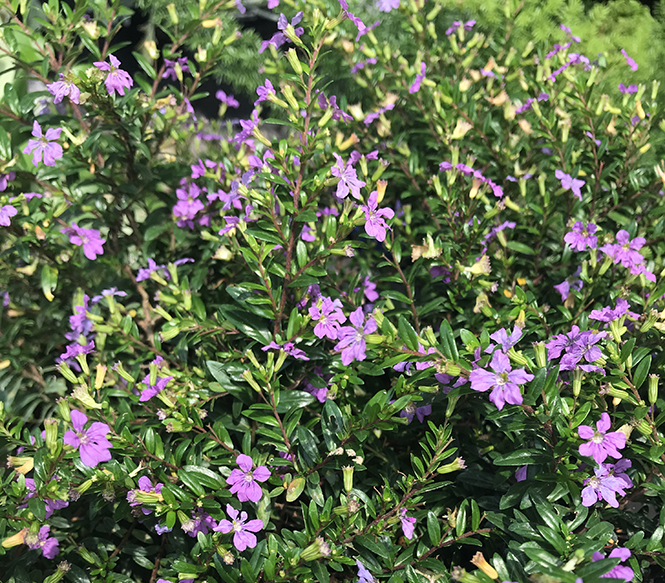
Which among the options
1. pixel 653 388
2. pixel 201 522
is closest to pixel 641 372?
pixel 653 388

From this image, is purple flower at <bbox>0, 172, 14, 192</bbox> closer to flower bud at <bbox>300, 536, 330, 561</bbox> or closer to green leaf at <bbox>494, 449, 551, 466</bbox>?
flower bud at <bbox>300, 536, 330, 561</bbox>

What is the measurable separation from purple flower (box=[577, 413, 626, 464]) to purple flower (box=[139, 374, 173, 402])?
0.93 meters

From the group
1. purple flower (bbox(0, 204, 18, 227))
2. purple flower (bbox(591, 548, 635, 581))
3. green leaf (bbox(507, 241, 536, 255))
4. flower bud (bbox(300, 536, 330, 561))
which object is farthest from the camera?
green leaf (bbox(507, 241, 536, 255))

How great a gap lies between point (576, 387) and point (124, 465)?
100 centimetres

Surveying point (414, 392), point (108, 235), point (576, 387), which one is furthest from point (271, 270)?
point (108, 235)

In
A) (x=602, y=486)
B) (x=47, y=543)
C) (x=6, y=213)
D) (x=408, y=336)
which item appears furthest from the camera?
(x=6, y=213)

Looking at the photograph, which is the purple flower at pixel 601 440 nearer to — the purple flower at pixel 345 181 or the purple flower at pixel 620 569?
the purple flower at pixel 620 569

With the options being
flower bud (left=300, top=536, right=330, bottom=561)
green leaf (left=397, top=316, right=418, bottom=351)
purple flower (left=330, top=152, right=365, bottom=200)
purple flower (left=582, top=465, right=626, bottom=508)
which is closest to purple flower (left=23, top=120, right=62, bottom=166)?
purple flower (left=330, top=152, right=365, bottom=200)

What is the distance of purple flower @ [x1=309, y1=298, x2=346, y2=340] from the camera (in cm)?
124

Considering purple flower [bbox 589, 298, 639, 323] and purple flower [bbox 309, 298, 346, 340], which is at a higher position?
purple flower [bbox 589, 298, 639, 323]

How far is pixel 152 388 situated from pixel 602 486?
1028 millimetres

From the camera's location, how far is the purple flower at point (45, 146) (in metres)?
1.46

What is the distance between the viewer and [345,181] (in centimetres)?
123

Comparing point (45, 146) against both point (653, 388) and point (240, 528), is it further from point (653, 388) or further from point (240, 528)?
point (653, 388)
